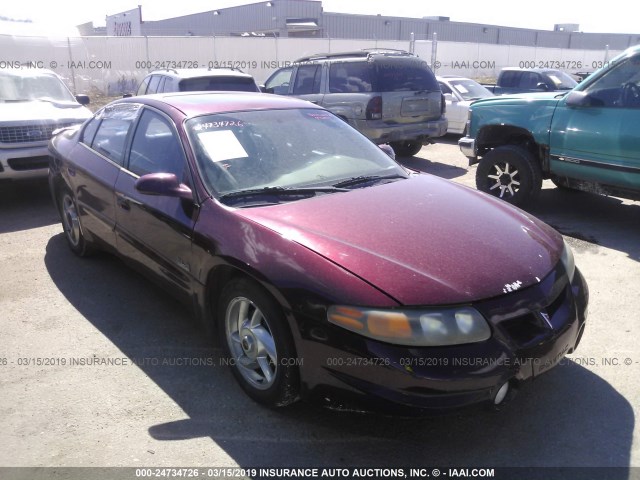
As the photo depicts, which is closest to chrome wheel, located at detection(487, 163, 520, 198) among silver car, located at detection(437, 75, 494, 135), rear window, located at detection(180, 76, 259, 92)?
rear window, located at detection(180, 76, 259, 92)

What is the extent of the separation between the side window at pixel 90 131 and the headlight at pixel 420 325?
3.39 metres

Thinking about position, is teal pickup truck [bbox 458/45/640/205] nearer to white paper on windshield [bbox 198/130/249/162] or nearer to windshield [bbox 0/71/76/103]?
white paper on windshield [bbox 198/130/249/162]

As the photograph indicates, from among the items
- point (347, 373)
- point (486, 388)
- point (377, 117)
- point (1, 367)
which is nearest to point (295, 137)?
point (347, 373)

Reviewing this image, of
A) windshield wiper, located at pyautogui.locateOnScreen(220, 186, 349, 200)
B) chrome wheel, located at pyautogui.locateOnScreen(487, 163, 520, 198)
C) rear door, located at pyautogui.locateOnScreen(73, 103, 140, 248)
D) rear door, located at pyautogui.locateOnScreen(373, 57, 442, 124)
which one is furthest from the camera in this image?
rear door, located at pyautogui.locateOnScreen(373, 57, 442, 124)

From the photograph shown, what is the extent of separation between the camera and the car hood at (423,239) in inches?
99.8

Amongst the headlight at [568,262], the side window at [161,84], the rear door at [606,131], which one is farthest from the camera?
the side window at [161,84]

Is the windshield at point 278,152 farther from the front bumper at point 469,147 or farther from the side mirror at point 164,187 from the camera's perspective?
the front bumper at point 469,147

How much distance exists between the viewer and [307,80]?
1023 cm

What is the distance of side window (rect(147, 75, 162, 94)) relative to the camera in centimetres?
961

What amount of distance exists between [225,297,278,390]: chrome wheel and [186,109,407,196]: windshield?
723mm

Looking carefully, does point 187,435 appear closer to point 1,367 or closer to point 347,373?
point 347,373

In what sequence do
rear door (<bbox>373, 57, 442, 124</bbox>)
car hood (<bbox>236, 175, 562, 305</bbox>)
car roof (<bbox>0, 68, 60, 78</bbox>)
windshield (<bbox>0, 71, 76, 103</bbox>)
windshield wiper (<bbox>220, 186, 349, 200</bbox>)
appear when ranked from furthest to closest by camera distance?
rear door (<bbox>373, 57, 442, 124</bbox>) < car roof (<bbox>0, 68, 60, 78</bbox>) < windshield (<bbox>0, 71, 76, 103</bbox>) < windshield wiper (<bbox>220, 186, 349, 200</bbox>) < car hood (<bbox>236, 175, 562, 305</bbox>)

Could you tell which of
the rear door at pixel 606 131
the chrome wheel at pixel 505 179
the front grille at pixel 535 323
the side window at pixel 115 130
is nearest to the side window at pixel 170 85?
the side window at pixel 115 130

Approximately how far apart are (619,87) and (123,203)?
4.91 metres
